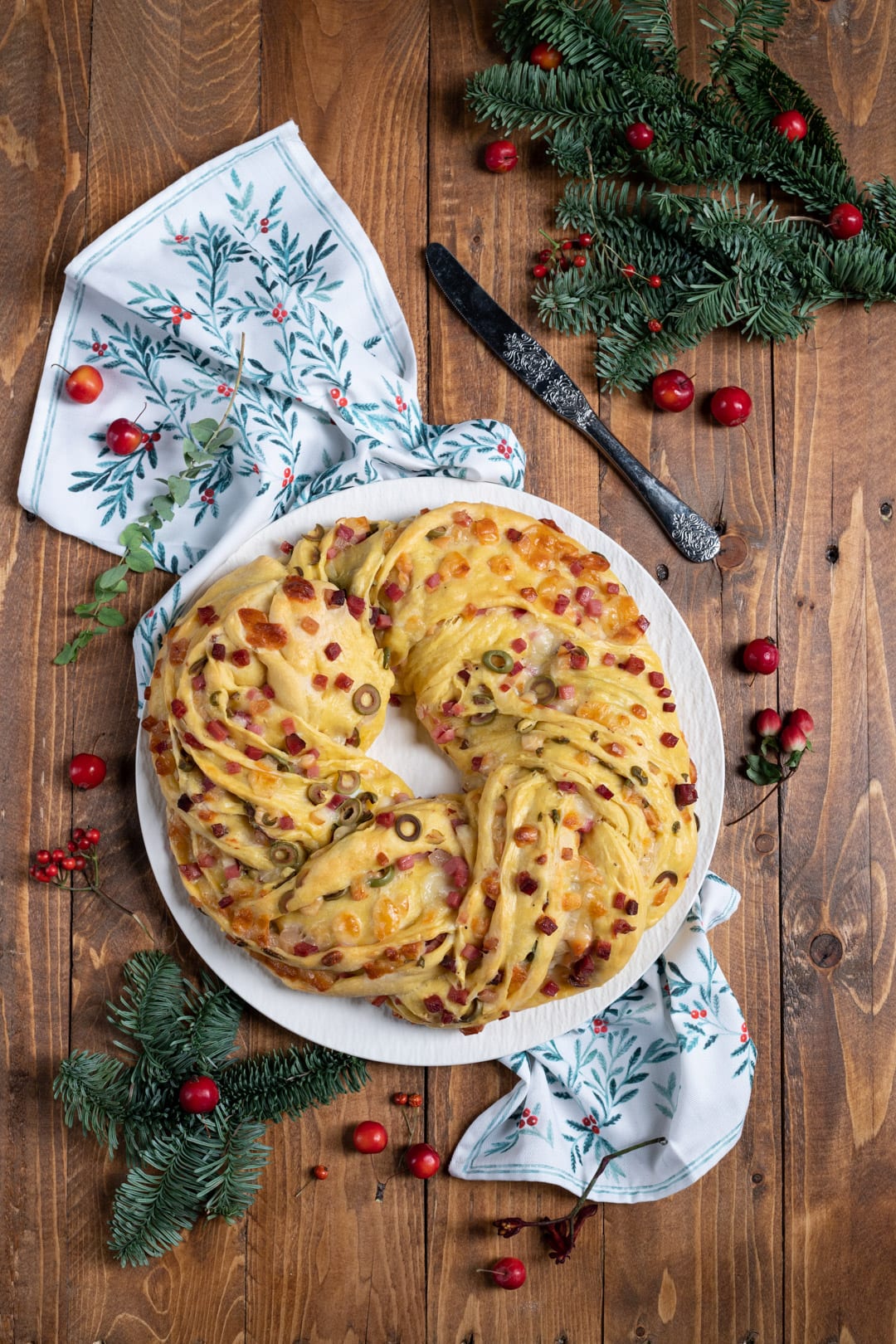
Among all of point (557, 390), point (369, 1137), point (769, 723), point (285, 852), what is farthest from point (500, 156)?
point (369, 1137)

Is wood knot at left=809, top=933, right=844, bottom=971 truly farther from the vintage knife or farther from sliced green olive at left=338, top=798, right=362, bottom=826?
sliced green olive at left=338, top=798, right=362, bottom=826

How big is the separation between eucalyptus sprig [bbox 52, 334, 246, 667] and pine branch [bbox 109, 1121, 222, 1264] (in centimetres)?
107

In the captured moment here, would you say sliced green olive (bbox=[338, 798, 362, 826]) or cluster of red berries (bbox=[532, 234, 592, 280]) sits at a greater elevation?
cluster of red berries (bbox=[532, 234, 592, 280])

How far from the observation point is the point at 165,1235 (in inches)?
88.8

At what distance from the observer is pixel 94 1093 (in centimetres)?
226

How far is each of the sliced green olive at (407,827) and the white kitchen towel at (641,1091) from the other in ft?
2.19

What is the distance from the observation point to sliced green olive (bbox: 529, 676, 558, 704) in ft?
7.00

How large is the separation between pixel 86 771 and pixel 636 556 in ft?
4.47

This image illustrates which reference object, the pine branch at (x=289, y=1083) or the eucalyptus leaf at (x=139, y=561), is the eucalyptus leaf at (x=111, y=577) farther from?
the pine branch at (x=289, y=1083)

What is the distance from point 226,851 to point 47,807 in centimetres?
59

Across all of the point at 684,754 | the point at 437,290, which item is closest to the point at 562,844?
the point at 684,754

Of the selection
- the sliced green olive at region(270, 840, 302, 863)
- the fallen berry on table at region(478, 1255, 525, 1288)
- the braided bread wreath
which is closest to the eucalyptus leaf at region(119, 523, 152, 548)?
the braided bread wreath

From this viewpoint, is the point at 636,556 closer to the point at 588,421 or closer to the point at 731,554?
the point at 731,554

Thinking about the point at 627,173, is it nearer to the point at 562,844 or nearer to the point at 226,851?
the point at 562,844
